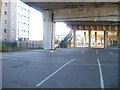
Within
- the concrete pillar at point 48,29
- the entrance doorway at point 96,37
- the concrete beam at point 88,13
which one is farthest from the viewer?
the entrance doorway at point 96,37

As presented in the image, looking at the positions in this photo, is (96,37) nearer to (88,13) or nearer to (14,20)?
(14,20)

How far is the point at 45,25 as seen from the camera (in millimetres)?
42125

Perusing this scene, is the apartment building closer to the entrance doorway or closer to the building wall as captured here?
the building wall

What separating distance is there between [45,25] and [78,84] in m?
33.5

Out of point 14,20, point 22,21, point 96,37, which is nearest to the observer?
point 14,20

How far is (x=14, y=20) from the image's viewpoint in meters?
78.2

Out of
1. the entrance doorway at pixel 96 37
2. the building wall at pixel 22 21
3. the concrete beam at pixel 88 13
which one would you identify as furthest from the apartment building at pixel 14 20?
the concrete beam at pixel 88 13

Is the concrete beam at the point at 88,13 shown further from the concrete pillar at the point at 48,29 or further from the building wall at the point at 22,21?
the building wall at the point at 22,21

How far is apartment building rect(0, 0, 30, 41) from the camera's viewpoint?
73.4 metres

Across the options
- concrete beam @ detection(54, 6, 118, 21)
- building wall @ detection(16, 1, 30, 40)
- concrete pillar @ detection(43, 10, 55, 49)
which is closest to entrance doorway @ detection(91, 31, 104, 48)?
building wall @ detection(16, 1, 30, 40)

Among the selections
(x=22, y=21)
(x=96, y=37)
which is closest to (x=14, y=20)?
(x=22, y=21)

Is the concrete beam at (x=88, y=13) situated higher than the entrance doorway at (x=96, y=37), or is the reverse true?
the concrete beam at (x=88, y=13)

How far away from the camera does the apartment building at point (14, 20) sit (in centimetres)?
7338

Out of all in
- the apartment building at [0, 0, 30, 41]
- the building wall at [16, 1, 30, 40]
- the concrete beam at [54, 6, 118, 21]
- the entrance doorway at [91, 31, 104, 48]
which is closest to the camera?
the concrete beam at [54, 6, 118, 21]
